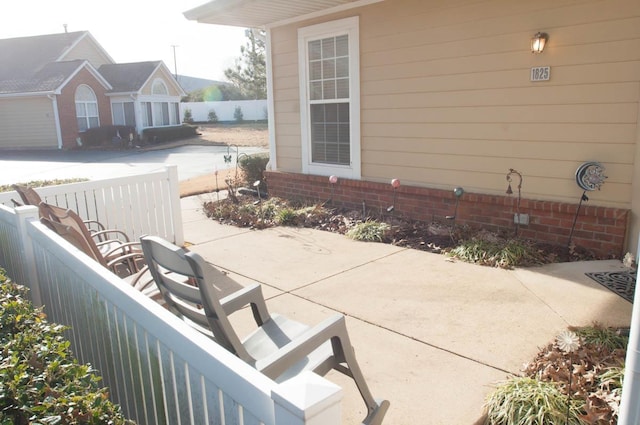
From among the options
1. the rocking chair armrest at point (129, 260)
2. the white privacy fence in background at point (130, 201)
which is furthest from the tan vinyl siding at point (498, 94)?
the rocking chair armrest at point (129, 260)

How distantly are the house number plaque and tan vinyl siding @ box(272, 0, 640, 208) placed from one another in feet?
0.18

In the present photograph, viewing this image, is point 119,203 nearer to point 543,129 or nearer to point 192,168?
point 543,129

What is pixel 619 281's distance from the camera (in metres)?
4.55

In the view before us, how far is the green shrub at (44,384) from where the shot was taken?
1544mm

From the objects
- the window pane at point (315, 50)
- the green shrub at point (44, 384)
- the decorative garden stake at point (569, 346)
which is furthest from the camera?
the window pane at point (315, 50)

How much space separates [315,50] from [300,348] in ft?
21.6

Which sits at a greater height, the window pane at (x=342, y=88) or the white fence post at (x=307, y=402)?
the window pane at (x=342, y=88)

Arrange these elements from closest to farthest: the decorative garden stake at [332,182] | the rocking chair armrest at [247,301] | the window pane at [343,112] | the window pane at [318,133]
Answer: the rocking chair armrest at [247,301] < the decorative garden stake at [332,182] < the window pane at [343,112] < the window pane at [318,133]

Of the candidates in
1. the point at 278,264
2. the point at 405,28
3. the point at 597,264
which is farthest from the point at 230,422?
the point at 405,28

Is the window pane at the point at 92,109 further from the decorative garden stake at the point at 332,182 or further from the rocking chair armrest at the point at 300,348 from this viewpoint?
the rocking chair armrest at the point at 300,348

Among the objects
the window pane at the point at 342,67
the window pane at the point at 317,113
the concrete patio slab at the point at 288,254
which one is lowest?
the concrete patio slab at the point at 288,254

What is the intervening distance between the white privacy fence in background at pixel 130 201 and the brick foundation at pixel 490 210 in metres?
2.71

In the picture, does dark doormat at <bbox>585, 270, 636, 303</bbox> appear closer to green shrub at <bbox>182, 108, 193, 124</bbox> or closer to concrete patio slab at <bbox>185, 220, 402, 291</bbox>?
concrete patio slab at <bbox>185, 220, 402, 291</bbox>

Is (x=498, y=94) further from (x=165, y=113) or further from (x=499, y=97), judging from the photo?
(x=165, y=113)
